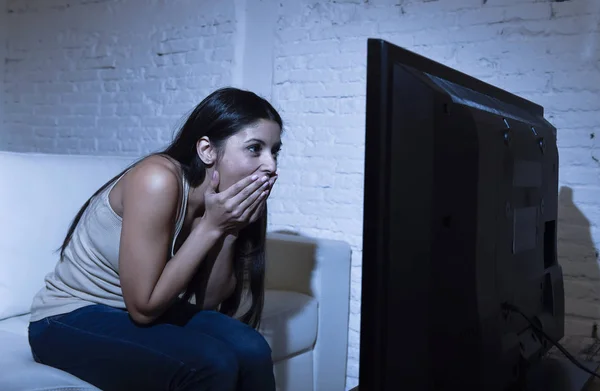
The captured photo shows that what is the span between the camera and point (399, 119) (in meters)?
0.62

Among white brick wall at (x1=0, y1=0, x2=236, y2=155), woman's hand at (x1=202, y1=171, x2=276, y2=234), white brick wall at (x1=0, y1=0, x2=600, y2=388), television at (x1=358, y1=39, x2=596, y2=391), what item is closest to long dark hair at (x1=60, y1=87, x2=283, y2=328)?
woman's hand at (x1=202, y1=171, x2=276, y2=234)

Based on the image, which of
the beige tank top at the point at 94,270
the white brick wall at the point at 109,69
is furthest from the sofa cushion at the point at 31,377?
the white brick wall at the point at 109,69

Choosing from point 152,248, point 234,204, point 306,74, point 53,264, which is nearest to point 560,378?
point 234,204

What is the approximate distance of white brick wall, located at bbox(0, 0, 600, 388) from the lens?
2.15 metres

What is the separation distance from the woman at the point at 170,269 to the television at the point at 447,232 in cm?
53

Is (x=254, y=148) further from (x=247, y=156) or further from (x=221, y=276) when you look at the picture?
(x=221, y=276)

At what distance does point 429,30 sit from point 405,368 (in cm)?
196

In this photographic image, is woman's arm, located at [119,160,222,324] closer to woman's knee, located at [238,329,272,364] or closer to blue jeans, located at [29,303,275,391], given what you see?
blue jeans, located at [29,303,275,391]

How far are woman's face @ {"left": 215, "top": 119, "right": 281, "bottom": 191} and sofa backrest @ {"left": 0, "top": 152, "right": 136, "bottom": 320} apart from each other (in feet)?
1.93

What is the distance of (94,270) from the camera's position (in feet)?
4.46

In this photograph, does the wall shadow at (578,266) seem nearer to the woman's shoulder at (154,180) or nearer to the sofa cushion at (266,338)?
the sofa cushion at (266,338)

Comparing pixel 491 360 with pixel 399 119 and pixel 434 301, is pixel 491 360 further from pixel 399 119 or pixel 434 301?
pixel 399 119

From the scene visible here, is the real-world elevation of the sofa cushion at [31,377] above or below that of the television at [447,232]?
below

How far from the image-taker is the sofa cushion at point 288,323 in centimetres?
194
